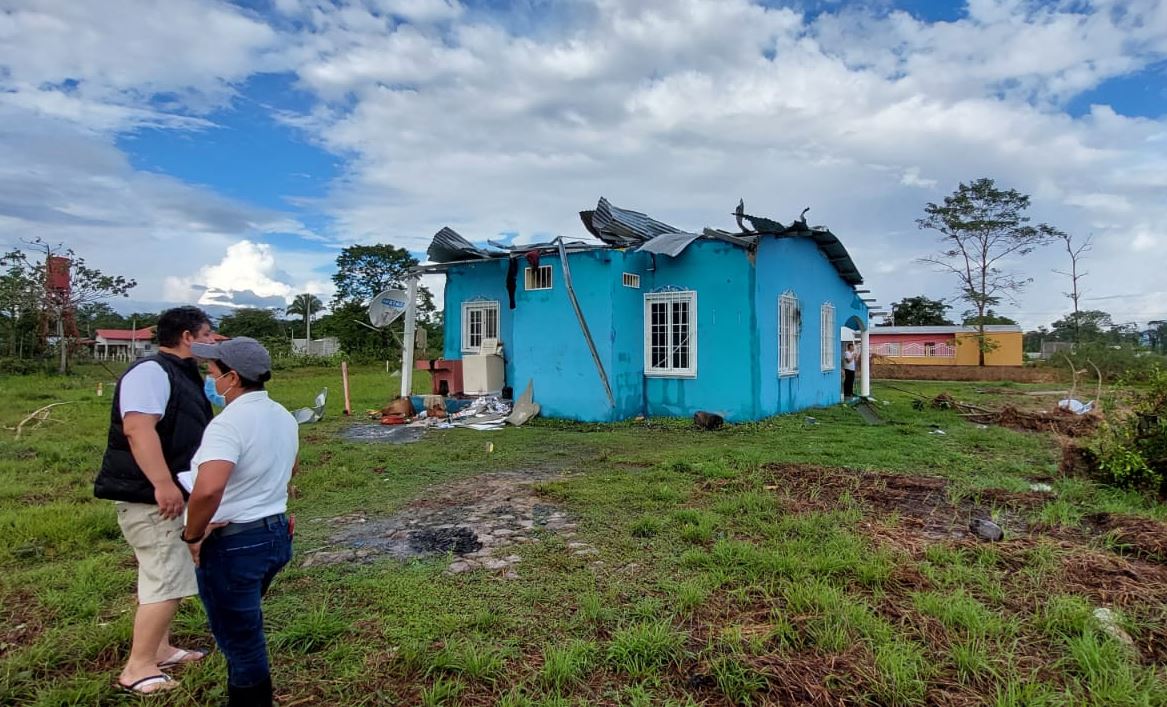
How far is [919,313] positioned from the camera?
40562 millimetres

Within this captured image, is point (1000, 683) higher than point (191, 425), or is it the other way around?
point (191, 425)

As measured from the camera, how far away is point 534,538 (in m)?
4.36

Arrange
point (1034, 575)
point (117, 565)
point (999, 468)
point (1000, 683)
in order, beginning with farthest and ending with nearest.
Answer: point (999, 468), point (117, 565), point (1034, 575), point (1000, 683)

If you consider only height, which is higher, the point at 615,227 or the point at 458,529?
the point at 615,227

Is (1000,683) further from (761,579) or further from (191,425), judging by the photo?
(191,425)

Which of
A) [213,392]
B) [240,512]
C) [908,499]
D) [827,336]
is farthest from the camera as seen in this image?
[827,336]

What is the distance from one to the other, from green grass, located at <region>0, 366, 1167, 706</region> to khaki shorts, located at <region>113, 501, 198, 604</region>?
384mm

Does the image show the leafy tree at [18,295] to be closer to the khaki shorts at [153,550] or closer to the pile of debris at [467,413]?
the pile of debris at [467,413]

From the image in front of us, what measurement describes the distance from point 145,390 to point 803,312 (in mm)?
11589

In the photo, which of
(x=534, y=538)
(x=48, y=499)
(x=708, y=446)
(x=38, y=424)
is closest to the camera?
(x=534, y=538)

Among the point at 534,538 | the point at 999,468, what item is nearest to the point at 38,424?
the point at 534,538

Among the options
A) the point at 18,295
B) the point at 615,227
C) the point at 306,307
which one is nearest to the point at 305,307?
the point at 306,307

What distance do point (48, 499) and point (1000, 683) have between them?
719cm

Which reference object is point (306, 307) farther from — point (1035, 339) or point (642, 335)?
point (1035, 339)
